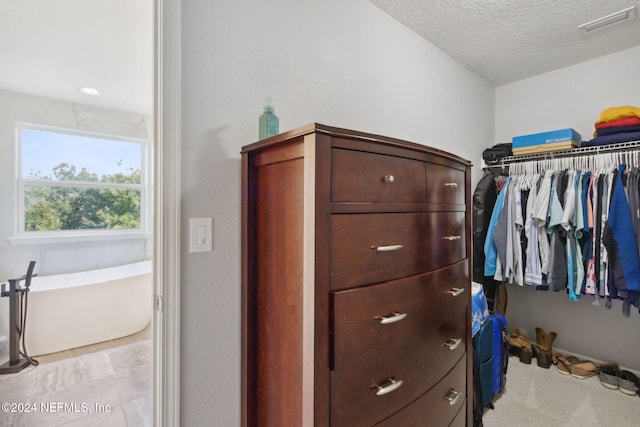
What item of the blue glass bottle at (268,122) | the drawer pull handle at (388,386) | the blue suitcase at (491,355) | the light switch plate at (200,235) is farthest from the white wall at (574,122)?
the light switch plate at (200,235)

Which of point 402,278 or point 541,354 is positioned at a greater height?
point 402,278

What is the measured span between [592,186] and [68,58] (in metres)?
4.14

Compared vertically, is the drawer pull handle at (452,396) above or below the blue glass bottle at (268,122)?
below

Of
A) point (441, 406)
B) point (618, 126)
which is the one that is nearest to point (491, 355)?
point (441, 406)

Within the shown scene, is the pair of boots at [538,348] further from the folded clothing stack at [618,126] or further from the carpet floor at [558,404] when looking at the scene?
the folded clothing stack at [618,126]

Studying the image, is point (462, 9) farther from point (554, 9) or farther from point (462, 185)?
point (462, 185)

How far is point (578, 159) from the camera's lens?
2.39m

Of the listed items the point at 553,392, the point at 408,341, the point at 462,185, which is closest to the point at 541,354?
the point at 553,392

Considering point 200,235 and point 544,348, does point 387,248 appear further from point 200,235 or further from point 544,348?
point 544,348

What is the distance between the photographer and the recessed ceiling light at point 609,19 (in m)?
1.79

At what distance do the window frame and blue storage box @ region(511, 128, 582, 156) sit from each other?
11.6 ft

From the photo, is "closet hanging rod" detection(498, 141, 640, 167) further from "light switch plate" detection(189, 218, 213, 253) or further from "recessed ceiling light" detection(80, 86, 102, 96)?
"recessed ceiling light" detection(80, 86, 102, 96)

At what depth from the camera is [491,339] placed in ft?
6.31

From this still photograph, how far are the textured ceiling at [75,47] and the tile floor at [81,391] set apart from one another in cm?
209
